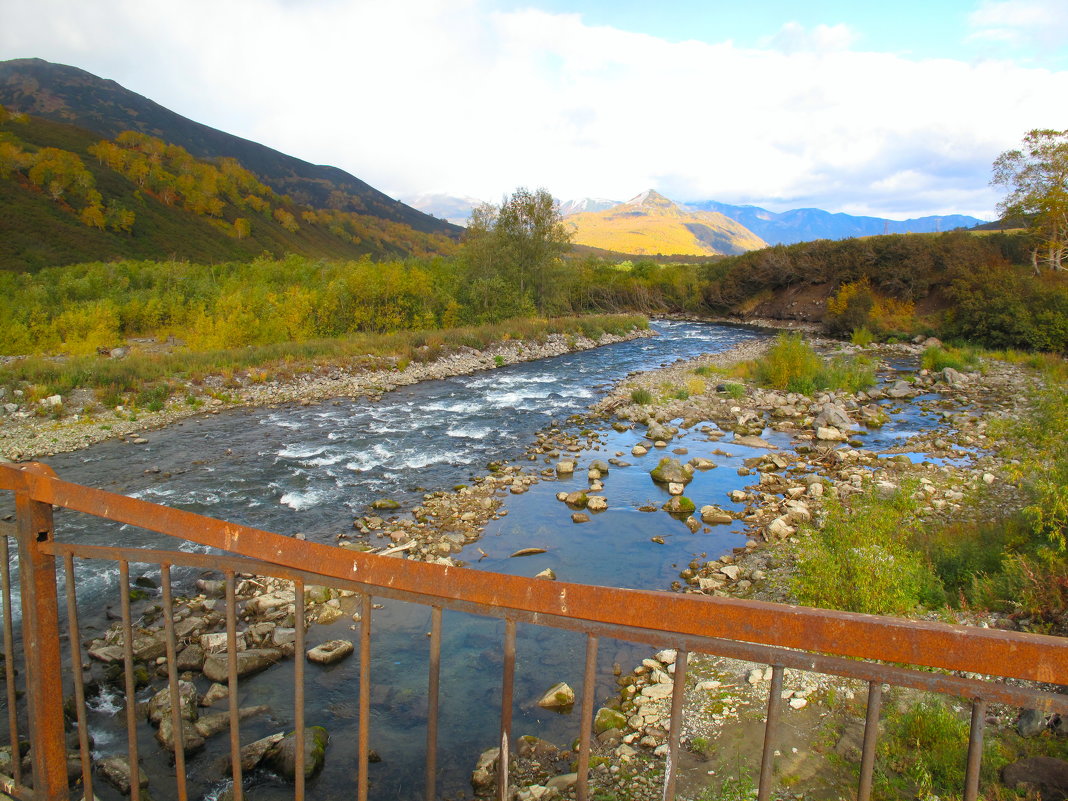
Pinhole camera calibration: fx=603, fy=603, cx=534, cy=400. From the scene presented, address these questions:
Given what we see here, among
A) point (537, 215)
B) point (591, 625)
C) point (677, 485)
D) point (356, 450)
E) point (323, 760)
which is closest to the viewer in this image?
point (591, 625)

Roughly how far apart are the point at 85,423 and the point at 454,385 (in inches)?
448

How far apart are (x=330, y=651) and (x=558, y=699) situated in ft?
8.01

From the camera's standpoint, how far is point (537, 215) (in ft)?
125

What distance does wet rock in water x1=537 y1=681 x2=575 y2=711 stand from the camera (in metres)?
5.50

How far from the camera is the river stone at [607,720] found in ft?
16.3

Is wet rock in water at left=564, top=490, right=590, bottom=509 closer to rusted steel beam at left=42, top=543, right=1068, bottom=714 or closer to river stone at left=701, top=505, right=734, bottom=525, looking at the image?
river stone at left=701, top=505, right=734, bottom=525

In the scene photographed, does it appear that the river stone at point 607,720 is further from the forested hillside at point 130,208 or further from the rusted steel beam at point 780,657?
the forested hillside at point 130,208

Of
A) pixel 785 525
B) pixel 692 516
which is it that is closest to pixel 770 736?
pixel 785 525

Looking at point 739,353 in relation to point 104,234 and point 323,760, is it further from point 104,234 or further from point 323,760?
point 104,234

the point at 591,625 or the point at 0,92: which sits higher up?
the point at 0,92

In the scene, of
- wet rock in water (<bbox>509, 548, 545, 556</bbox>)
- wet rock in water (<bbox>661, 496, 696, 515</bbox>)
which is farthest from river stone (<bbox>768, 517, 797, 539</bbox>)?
wet rock in water (<bbox>509, 548, 545, 556</bbox>)

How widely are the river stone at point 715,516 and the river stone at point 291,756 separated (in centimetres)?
668

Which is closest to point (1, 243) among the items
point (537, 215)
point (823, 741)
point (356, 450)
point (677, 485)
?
point (537, 215)

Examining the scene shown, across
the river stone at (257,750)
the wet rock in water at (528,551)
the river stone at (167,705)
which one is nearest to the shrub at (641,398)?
the wet rock in water at (528,551)
